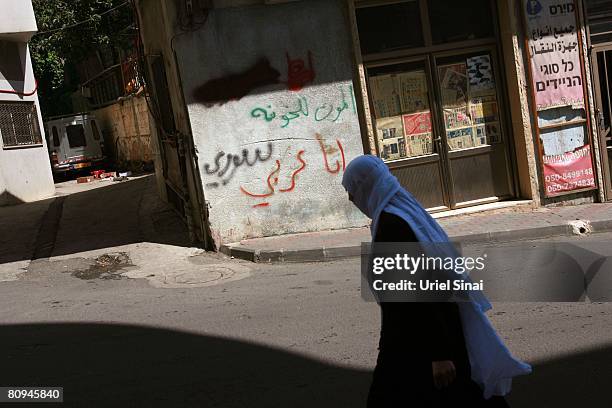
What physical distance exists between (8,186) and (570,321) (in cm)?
1566

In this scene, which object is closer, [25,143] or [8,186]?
[8,186]

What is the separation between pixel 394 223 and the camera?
9.11ft

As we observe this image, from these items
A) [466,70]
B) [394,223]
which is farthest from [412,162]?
[394,223]

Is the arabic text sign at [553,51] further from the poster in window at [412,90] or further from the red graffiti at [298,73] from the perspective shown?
the red graffiti at [298,73]

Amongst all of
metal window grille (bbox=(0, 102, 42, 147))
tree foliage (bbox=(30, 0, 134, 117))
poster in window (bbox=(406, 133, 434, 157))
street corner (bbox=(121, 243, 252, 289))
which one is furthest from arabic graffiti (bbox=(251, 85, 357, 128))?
tree foliage (bbox=(30, 0, 134, 117))

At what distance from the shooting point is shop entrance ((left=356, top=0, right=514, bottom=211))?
10359mm

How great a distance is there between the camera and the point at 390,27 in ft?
33.9

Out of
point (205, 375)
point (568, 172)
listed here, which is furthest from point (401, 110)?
point (205, 375)

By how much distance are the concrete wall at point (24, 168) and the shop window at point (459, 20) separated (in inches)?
480

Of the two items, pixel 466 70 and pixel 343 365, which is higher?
pixel 466 70

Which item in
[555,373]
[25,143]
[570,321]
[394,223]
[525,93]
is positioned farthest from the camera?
[25,143]

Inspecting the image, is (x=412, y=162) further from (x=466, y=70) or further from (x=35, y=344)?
(x=35, y=344)

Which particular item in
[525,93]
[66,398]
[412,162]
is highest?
[525,93]

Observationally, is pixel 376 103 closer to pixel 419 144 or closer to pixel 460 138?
pixel 419 144
